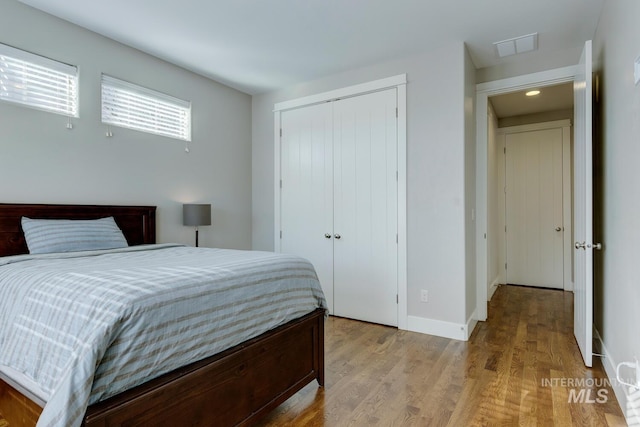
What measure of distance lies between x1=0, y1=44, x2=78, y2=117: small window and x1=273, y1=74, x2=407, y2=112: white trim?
6.77 feet

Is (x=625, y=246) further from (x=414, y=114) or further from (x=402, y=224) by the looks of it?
(x=414, y=114)

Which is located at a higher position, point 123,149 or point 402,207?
point 123,149

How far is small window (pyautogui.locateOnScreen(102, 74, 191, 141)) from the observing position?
119 inches

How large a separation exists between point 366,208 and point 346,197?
0.26 meters

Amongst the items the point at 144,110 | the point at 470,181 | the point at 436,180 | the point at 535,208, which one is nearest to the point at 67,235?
the point at 144,110

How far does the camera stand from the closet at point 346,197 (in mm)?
3453

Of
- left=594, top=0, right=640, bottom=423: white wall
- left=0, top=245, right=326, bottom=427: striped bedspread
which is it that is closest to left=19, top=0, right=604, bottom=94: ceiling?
left=594, top=0, right=640, bottom=423: white wall

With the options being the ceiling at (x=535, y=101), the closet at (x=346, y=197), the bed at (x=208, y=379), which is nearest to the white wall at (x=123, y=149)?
the bed at (x=208, y=379)

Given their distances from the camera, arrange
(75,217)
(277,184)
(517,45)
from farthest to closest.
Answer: (277,184)
(517,45)
(75,217)

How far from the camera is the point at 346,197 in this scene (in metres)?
3.70

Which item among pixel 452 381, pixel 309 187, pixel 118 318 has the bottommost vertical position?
pixel 452 381

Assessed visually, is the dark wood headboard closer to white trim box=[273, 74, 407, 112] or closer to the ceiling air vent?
white trim box=[273, 74, 407, 112]

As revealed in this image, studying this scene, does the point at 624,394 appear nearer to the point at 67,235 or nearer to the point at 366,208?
the point at 366,208

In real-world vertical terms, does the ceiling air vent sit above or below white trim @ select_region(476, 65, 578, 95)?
above
